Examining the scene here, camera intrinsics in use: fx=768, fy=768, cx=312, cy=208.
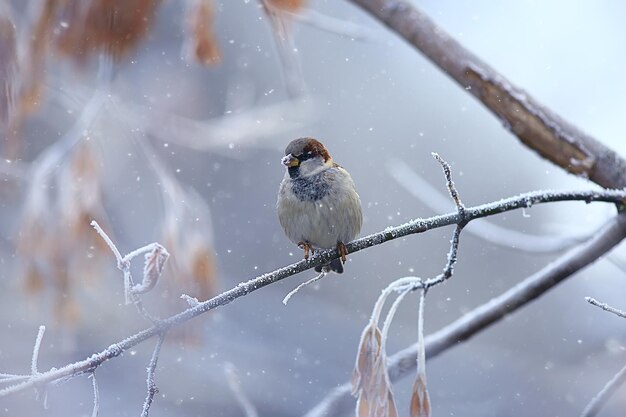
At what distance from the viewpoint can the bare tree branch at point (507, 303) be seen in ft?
4.83

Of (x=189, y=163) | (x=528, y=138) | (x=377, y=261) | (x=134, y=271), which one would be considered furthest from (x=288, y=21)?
(x=377, y=261)

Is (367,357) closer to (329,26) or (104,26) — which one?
(329,26)

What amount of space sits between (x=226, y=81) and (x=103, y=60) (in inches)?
206

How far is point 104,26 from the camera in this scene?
1828 mm

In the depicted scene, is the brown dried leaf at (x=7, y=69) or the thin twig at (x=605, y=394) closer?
the thin twig at (x=605, y=394)

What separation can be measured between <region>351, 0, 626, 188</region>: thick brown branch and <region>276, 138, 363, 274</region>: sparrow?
56 cm

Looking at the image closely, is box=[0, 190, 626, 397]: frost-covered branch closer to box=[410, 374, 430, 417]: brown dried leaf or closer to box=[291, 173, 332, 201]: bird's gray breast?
box=[410, 374, 430, 417]: brown dried leaf

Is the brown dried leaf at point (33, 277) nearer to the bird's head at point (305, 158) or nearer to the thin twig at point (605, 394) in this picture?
the bird's head at point (305, 158)

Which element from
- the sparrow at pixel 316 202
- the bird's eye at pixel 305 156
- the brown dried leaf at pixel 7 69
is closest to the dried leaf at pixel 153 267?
the brown dried leaf at pixel 7 69

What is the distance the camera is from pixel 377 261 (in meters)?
7.54

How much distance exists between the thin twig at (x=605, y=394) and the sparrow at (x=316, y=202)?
779mm

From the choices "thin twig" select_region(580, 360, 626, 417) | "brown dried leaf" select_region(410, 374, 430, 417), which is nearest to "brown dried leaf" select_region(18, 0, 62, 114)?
"brown dried leaf" select_region(410, 374, 430, 417)

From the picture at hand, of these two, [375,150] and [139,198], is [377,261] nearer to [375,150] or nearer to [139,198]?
[375,150]

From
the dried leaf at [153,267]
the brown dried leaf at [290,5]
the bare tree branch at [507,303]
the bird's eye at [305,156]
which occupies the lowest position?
the bare tree branch at [507,303]
